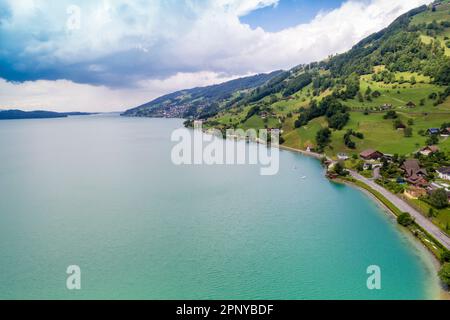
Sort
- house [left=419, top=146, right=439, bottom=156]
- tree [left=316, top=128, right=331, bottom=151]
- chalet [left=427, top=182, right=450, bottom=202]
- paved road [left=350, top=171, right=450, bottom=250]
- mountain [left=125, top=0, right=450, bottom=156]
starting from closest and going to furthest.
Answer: paved road [left=350, top=171, right=450, bottom=250] → chalet [left=427, top=182, right=450, bottom=202] → house [left=419, top=146, right=439, bottom=156] → mountain [left=125, top=0, right=450, bottom=156] → tree [left=316, top=128, right=331, bottom=151]

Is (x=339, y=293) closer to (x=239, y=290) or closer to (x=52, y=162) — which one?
(x=239, y=290)

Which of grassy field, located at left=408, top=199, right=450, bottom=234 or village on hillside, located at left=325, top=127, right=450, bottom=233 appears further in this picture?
village on hillside, located at left=325, top=127, right=450, bottom=233

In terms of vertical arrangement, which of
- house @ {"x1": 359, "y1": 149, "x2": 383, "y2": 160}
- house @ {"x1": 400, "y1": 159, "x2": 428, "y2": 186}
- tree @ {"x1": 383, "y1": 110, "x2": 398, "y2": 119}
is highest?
tree @ {"x1": 383, "y1": 110, "x2": 398, "y2": 119}

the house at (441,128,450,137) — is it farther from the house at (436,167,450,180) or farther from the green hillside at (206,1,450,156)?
the house at (436,167,450,180)

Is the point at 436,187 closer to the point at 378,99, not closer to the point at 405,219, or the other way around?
the point at 405,219

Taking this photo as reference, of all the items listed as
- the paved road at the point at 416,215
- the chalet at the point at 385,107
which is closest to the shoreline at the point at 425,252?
the paved road at the point at 416,215

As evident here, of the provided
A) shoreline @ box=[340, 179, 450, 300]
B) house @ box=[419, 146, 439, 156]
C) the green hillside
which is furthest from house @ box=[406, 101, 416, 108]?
shoreline @ box=[340, 179, 450, 300]

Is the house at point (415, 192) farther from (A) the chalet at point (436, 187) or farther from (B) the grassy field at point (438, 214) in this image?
(B) the grassy field at point (438, 214)
